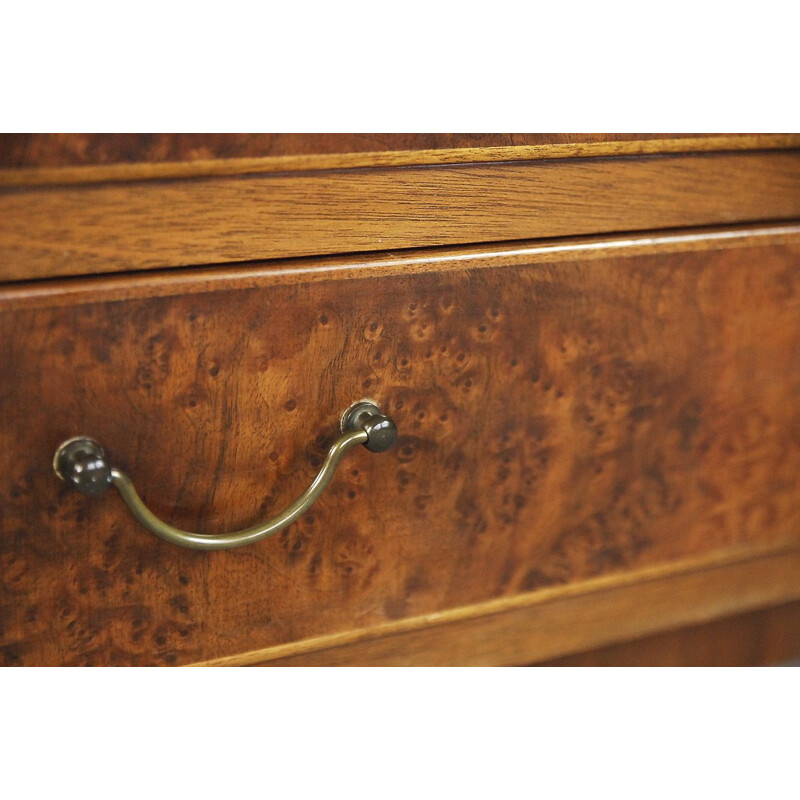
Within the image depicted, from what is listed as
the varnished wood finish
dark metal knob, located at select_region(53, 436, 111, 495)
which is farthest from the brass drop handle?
the varnished wood finish

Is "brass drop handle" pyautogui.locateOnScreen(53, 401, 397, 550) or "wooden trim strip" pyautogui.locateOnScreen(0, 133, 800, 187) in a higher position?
"wooden trim strip" pyautogui.locateOnScreen(0, 133, 800, 187)

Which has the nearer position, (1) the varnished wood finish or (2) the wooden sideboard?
(2) the wooden sideboard

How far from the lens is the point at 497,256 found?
367 millimetres

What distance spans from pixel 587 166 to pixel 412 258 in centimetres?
8

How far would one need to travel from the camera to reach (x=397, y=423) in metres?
0.38

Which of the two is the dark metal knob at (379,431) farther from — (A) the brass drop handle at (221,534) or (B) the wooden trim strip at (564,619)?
(B) the wooden trim strip at (564,619)

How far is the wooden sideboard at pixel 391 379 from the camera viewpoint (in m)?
0.32

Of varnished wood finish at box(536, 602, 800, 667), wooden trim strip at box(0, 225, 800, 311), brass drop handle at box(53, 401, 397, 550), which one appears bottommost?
varnished wood finish at box(536, 602, 800, 667)

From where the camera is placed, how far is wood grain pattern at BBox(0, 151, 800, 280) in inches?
12.3

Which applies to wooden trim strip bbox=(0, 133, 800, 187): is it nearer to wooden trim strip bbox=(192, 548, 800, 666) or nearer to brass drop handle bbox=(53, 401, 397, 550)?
brass drop handle bbox=(53, 401, 397, 550)

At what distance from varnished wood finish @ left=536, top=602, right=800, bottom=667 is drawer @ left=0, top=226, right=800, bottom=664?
0.07 meters

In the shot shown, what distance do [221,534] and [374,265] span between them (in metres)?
0.12

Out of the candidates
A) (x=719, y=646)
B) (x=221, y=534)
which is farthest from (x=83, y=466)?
(x=719, y=646)

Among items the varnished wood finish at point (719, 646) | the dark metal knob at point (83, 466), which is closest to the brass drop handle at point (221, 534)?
the dark metal knob at point (83, 466)
